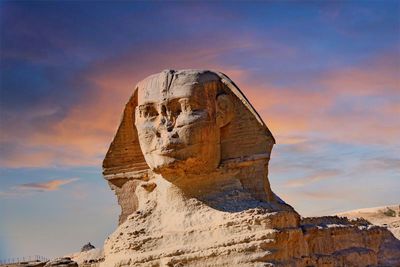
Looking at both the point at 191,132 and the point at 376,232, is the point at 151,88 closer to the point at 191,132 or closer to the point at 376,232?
the point at 191,132

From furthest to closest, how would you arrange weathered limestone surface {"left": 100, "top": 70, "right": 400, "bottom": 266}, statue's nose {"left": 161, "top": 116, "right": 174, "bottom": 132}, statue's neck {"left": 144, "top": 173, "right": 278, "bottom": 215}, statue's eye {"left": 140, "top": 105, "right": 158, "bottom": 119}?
statue's eye {"left": 140, "top": 105, "right": 158, "bottom": 119}, statue's neck {"left": 144, "top": 173, "right": 278, "bottom": 215}, statue's nose {"left": 161, "top": 116, "right": 174, "bottom": 132}, weathered limestone surface {"left": 100, "top": 70, "right": 400, "bottom": 266}

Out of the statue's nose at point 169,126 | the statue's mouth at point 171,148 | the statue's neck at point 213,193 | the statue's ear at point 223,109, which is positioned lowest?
the statue's neck at point 213,193

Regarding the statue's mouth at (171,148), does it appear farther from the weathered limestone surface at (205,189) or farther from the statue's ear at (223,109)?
the statue's ear at (223,109)

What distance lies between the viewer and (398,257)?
16375 millimetres

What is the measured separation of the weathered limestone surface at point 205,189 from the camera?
1213cm

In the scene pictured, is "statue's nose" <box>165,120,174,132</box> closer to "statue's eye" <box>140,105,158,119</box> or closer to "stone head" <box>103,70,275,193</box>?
"stone head" <box>103,70,275,193</box>

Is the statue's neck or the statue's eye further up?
the statue's eye

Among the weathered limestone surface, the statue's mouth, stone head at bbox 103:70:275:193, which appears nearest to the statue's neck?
the weathered limestone surface

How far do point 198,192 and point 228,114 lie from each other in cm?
139

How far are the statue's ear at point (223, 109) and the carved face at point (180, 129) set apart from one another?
3.0 inches

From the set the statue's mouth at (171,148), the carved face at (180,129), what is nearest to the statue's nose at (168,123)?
the carved face at (180,129)

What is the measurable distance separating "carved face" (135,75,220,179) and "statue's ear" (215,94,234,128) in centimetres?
8

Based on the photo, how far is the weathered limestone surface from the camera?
1213 centimetres

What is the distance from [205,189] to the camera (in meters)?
12.9
